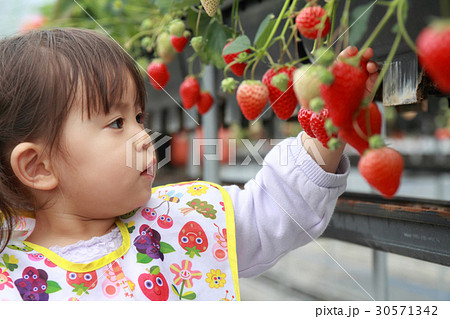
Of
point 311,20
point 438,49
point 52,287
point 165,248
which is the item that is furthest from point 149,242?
point 438,49

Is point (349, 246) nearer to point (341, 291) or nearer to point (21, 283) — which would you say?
point (21, 283)

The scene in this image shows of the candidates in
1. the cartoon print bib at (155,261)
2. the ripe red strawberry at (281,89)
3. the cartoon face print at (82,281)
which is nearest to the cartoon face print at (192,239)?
the cartoon print bib at (155,261)

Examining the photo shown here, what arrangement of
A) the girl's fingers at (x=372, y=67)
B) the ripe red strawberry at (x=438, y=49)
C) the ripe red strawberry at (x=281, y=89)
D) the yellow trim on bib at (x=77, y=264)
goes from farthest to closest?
the yellow trim on bib at (x=77, y=264) < the ripe red strawberry at (x=281, y=89) < the girl's fingers at (x=372, y=67) < the ripe red strawberry at (x=438, y=49)

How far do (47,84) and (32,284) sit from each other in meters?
0.23

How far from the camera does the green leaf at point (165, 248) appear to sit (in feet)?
1.88

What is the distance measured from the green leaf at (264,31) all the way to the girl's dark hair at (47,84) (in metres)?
0.17

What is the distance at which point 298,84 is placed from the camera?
28cm

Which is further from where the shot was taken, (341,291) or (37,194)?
(341,291)

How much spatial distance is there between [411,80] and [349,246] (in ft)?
1.31

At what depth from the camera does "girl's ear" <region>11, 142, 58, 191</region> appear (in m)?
0.51

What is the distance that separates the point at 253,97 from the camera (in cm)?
45

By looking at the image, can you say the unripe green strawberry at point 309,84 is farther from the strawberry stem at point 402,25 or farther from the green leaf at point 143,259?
the green leaf at point 143,259
